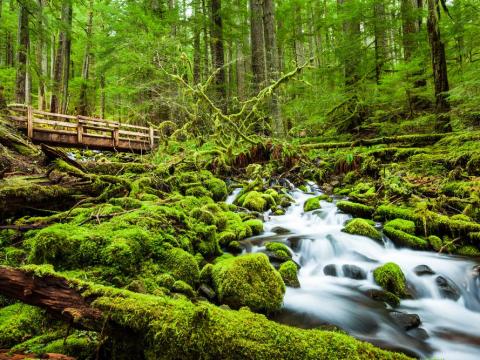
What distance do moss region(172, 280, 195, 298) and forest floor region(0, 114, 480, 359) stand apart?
11 millimetres

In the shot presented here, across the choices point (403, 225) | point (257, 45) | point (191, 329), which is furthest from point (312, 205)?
point (257, 45)

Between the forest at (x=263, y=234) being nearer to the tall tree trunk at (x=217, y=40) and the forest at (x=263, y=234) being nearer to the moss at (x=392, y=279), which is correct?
the moss at (x=392, y=279)

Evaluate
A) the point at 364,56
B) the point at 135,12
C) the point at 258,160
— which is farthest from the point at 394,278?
the point at 135,12

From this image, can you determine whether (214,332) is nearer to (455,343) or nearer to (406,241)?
(455,343)

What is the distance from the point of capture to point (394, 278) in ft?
13.8

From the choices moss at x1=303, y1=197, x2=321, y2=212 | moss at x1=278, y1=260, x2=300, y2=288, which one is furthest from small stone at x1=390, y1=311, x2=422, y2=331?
moss at x1=303, y1=197, x2=321, y2=212

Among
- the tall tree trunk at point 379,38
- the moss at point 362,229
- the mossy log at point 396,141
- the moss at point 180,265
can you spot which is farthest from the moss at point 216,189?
the tall tree trunk at point 379,38

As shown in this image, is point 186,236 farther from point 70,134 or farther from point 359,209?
point 70,134

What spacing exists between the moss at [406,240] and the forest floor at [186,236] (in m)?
0.03

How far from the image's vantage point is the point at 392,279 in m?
4.18

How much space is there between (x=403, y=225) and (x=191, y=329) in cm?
496

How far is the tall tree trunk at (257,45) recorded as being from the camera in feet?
36.1

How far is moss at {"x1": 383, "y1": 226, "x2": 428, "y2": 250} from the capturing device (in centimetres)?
511

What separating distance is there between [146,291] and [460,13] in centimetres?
1099
